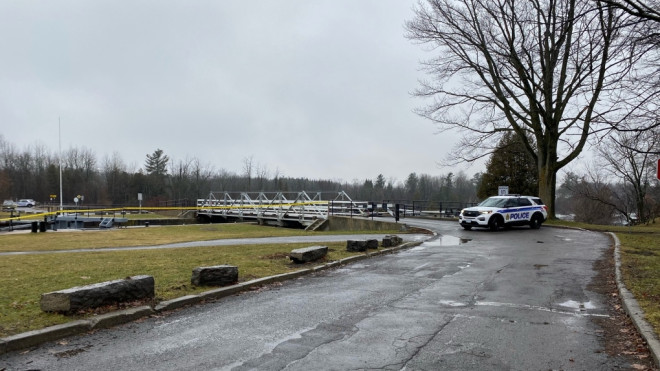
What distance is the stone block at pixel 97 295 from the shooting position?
5.88 meters

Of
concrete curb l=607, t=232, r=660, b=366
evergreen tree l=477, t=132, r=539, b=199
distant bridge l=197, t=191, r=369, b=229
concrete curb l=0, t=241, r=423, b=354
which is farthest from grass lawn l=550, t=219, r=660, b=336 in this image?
evergreen tree l=477, t=132, r=539, b=199

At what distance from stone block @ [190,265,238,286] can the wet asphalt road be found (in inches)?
21.4

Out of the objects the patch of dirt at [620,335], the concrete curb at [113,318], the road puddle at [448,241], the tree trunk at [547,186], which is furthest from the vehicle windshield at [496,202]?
the concrete curb at [113,318]

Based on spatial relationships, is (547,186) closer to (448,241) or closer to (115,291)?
(448,241)

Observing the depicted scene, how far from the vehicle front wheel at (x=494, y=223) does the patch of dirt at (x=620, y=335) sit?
13.8 m

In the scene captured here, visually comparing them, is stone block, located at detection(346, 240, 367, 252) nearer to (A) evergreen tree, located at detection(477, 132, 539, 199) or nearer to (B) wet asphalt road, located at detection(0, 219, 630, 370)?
(B) wet asphalt road, located at detection(0, 219, 630, 370)

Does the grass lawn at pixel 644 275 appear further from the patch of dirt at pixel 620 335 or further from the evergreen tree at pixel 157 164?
the evergreen tree at pixel 157 164

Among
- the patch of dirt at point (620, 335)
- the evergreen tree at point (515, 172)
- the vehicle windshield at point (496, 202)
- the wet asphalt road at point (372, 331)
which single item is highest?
the evergreen tree at point (515, 172)

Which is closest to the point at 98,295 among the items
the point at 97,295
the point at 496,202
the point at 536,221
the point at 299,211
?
the point at 97,295

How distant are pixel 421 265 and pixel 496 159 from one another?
1415 inches

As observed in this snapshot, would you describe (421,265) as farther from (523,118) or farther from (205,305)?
(523,118)

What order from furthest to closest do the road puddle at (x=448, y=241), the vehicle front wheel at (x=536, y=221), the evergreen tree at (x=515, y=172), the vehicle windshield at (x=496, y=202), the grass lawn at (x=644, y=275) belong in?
the evergreen tree at (x=515, y=172) < the vehicle front wheel at (x=536, y=221) < the vehicle windshield at (x=496, y=202) < the road puddle at (x=448, y=241) < the grass lawn at (x=644, y=275)

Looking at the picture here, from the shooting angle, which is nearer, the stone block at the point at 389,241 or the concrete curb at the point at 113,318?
the concrete curb at the point at 113,318

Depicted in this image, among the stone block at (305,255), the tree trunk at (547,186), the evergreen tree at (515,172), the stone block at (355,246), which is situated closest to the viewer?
the stone block at (305,255)
